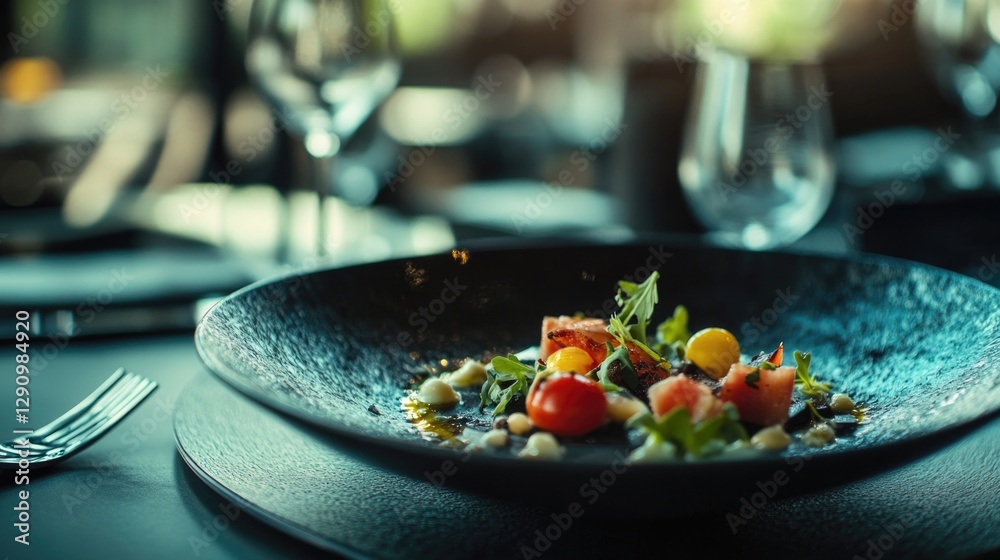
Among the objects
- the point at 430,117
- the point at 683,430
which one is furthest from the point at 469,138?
the point at 683,430

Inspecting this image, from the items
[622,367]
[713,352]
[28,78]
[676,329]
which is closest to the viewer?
[622,367]

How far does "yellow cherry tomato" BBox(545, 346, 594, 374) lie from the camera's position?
100cm

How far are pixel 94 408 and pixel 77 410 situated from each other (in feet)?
0.05

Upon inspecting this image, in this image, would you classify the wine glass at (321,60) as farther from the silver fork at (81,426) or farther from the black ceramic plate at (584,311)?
the silver fork at (81,426)

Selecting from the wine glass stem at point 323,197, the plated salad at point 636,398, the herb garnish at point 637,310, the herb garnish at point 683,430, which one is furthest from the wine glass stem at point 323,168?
the herb garnish at point 683,430

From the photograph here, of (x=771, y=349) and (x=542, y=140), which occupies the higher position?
(x=771, y=349)

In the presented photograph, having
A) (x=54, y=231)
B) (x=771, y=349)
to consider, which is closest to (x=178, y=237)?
(x=54, y=231)

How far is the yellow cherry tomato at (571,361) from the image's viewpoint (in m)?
1.00

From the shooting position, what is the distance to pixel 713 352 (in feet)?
3.51

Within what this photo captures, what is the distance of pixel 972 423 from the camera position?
0.66 meters

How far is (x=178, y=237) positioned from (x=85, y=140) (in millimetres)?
918

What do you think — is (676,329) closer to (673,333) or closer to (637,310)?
(673,333)

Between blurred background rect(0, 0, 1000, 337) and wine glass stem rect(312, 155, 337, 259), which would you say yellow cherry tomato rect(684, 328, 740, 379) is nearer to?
blurred background rect(0, 0, 1000, 337)

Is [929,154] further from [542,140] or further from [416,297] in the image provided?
[542,140]
